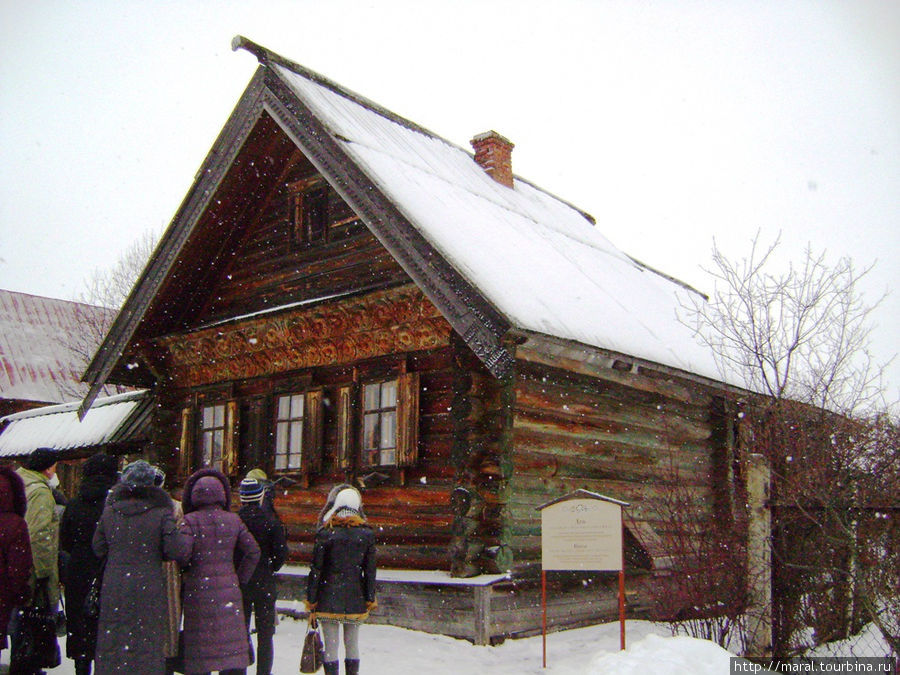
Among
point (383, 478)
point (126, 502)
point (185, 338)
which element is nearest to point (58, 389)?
point (185, 338)

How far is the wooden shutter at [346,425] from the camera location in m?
10.6

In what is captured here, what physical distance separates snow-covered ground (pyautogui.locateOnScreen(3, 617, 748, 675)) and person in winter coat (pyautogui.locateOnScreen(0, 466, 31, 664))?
125 centimetres

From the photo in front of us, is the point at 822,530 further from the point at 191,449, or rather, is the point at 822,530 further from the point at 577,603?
the point at 191,449

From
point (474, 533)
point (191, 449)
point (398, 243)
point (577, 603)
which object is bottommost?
point (577, 603)

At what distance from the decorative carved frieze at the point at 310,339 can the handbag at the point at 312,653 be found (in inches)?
156

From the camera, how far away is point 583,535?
786 cm

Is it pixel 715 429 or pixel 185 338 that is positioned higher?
pixel 185 338

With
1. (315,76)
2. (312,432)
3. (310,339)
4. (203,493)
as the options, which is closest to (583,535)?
(203,493)

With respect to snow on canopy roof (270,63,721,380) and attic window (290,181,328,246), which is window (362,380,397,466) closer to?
snow on canopy roof (270,63,721,380)

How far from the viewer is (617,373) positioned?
1133 centimetres

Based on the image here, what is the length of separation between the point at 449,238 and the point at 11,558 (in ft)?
16.7

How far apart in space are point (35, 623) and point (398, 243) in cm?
481

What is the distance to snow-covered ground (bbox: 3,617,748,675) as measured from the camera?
620cm

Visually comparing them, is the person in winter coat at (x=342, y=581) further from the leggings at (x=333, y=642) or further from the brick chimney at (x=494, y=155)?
the brick chimney at (x=494, y=155)
